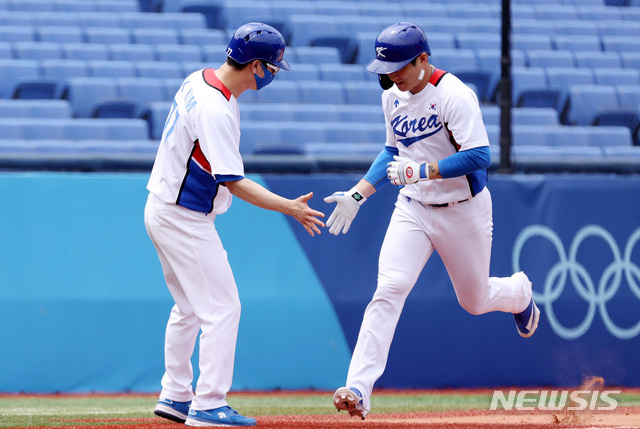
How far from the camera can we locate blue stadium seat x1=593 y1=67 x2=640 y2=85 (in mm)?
12094

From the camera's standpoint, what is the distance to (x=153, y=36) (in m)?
11.4

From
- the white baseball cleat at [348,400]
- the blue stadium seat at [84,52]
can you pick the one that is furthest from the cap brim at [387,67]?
the blue stadium seat at [84,52]

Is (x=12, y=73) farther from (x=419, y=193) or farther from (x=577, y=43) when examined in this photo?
(x=577, y=43)

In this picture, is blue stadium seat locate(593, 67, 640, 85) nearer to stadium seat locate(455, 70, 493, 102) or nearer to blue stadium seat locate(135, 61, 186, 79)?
stadium seat locate(455, 70, 493, 102)

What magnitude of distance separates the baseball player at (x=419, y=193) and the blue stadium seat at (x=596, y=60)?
874cm

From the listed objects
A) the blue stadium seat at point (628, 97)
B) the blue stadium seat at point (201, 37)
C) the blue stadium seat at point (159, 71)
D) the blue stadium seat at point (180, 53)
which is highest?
the blue stadium seat at point (201, 37)

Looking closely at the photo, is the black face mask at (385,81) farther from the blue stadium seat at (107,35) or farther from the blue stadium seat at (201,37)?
the blue stadium seat at (107,35)

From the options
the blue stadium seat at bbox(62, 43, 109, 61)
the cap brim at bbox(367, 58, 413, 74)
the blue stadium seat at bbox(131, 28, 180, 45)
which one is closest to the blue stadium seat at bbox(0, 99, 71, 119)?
the blue stadium seat at bbox(62, 43, 109, 61)

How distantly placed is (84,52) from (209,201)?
7.57 m

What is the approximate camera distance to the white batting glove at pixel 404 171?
4164 millimetres

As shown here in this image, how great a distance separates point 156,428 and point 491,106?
7850 millimetres

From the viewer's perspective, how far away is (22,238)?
5.78 metres

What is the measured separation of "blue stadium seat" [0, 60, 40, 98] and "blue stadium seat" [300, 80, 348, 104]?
3226mm

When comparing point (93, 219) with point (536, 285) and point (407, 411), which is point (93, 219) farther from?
point (536, 285)
